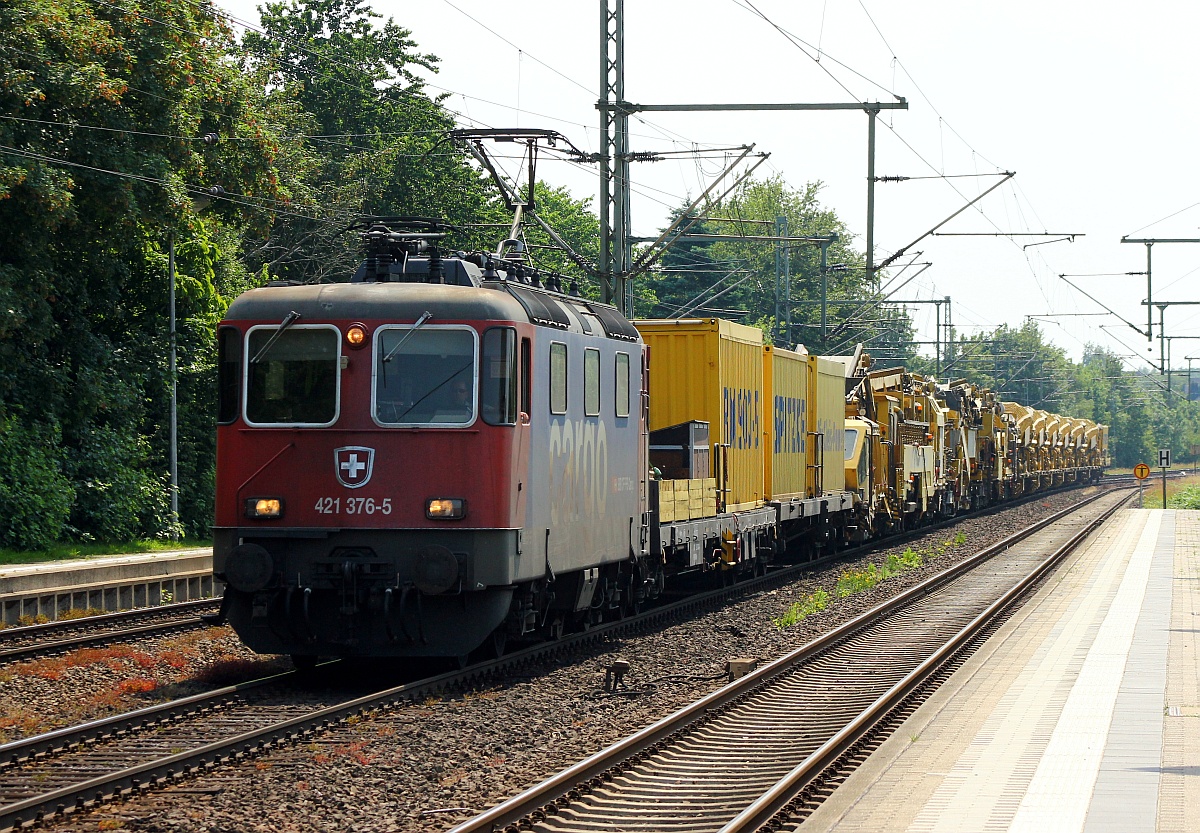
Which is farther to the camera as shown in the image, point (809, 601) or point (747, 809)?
point (809, 601)

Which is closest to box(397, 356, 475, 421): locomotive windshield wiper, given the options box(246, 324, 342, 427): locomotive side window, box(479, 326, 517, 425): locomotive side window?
box(479, 326, 517, 425): locomotive side window

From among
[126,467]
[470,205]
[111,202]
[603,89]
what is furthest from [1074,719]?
[470,205]

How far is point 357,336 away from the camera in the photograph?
1285 cm

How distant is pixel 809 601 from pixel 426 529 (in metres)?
9.76

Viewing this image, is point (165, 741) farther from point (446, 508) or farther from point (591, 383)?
point (591, 383)

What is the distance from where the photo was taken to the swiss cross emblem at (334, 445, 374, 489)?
12.7 metres

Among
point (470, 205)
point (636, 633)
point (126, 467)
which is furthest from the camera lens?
point (470, 205)

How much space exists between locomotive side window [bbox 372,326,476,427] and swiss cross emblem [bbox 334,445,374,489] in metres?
0.31

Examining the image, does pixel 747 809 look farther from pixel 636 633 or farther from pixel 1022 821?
pixel 636 633

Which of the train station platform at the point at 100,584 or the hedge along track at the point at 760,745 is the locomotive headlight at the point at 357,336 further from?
the train station platform at the point at 100,584

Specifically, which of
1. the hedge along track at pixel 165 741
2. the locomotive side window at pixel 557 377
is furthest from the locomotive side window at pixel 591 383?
the hedge along track at pixel 165 741

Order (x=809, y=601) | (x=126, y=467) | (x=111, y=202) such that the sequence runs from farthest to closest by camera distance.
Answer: (x=126, y=467) < (x=111, y=202) < (x=809, y=601)

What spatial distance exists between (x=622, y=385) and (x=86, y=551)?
13.6m

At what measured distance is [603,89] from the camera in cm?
2392
